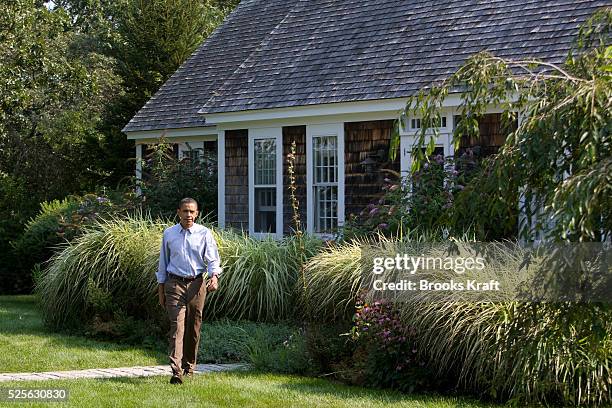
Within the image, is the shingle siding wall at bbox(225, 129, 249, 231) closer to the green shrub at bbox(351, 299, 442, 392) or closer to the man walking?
the man walking

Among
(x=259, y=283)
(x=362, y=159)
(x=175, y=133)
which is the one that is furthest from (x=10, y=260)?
(x=259, y=283)

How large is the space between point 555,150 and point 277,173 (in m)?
11.9

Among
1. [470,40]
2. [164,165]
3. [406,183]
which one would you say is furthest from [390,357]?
[164,165]

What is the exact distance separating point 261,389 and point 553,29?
7688 millimetres

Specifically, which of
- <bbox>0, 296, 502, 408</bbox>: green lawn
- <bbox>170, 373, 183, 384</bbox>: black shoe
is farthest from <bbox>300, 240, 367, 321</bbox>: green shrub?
<bbox>170, 373, 183, 384</bbox>: black shoe

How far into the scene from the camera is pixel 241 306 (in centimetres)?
1299

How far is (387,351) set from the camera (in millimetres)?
9969

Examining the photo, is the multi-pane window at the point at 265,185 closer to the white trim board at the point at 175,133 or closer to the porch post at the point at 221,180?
the porch post at the point at 221,180

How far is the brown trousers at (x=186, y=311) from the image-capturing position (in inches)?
413

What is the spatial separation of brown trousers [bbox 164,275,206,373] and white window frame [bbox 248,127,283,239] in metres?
6.95

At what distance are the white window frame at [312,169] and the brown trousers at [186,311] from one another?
606 centimetres

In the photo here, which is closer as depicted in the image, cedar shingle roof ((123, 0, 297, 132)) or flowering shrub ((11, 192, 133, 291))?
flowering shrub ((11, 192, 133, 291))

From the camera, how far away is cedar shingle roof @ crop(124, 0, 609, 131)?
49.9 feet

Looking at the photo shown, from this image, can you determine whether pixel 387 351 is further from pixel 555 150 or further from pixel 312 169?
pixel 312 169
